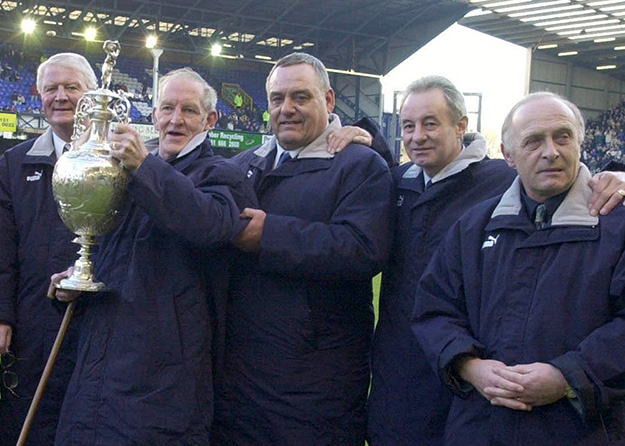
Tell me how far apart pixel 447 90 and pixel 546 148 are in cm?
71

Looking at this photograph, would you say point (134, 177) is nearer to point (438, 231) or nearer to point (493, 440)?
point (438, 231)

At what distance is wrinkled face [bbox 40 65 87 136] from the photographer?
3.29m

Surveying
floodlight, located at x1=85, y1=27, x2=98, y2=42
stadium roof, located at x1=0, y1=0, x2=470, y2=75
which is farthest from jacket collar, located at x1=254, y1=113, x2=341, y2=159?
floodlight, located at x1=85, y1=27, x2=98, y2=42

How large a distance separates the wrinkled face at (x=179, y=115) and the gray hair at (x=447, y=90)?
880 millimetres

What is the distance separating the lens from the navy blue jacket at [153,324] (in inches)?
95.6

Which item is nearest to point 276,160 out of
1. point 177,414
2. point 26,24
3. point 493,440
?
point 177,414

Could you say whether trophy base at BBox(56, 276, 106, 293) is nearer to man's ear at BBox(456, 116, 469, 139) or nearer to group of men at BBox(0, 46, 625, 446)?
group of men at BBox(0, 46, 625, 446)

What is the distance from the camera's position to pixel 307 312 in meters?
2.87

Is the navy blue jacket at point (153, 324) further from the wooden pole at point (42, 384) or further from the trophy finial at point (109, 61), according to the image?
the trophy finial at point (109, 61)

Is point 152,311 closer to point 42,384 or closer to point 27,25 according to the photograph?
point 42,384

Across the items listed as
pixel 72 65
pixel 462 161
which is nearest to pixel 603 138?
pixel 462 161

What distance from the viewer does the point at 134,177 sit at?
94.0 inches

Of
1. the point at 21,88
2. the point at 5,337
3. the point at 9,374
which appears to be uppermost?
the point at 21,88

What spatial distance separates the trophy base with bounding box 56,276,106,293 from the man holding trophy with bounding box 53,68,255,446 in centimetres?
4
